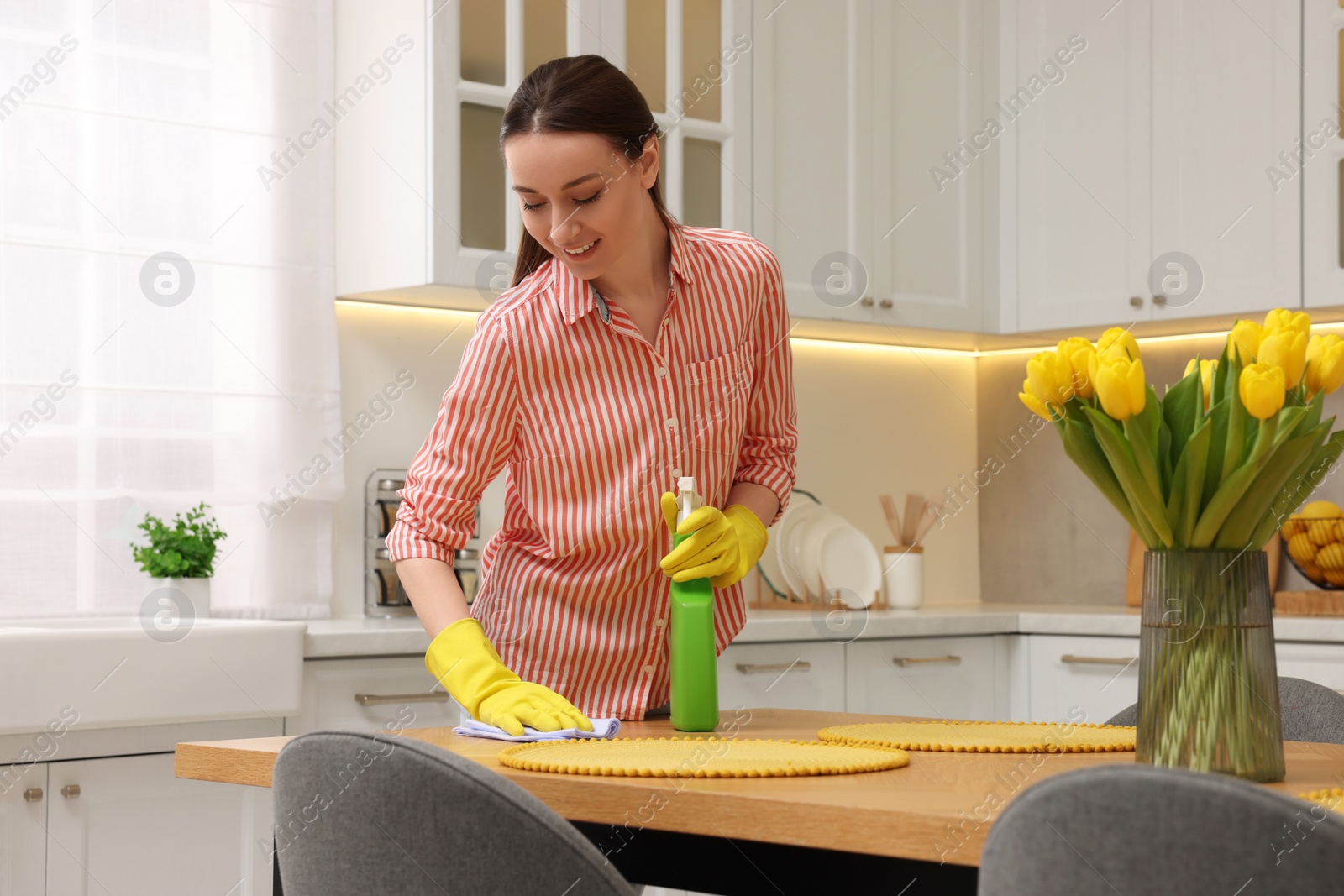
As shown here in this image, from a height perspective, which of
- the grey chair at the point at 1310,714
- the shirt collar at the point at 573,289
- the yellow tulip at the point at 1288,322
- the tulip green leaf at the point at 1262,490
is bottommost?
the grey chair at the point at 1310,714

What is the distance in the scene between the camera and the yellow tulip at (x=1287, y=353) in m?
0.94

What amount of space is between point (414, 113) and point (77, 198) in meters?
0.58

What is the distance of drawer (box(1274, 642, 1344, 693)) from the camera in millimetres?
2561

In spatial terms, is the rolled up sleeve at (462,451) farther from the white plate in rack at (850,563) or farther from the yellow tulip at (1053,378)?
the white plate in rack at (850,563)

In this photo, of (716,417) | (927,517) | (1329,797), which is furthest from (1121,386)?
(927,517)

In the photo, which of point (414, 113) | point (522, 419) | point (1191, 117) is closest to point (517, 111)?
point (522, 419)

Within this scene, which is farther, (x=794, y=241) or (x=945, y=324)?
(x=945, y=324)

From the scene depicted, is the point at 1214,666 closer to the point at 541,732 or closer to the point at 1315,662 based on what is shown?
the point at 541,732

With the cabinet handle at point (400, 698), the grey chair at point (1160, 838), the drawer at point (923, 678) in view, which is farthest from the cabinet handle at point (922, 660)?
the grey chair at point (1160, 838)

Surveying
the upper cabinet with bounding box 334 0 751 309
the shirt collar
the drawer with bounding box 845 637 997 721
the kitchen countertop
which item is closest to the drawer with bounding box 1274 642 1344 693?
the kitchen countertop

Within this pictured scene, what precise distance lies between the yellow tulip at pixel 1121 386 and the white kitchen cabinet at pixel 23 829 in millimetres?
1517

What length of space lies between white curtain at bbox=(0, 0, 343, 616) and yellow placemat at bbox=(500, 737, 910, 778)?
152cm

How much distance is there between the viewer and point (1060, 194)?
335 cm

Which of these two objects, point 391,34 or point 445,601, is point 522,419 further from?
point 391,34
